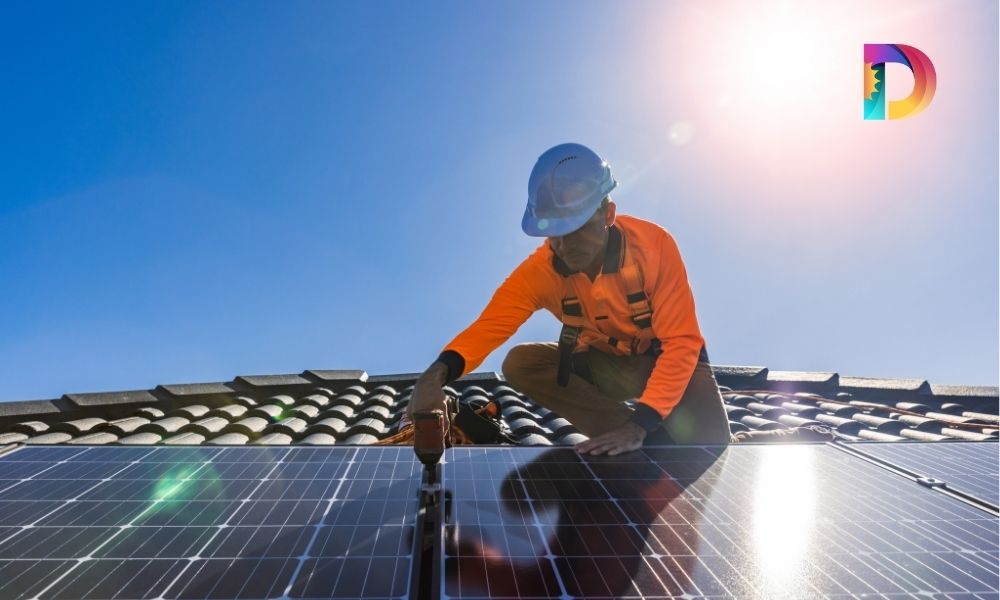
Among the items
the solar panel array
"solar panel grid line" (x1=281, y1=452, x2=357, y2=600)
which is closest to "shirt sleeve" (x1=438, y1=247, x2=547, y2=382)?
the solar panel array

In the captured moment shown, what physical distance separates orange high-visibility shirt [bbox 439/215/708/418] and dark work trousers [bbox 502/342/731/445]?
43cm

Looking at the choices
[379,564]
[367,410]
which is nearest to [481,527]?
[379,564]

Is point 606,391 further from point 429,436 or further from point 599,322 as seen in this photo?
point 429,436

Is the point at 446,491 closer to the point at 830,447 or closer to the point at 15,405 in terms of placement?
the point at 830,447

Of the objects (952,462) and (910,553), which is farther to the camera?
(952,462)

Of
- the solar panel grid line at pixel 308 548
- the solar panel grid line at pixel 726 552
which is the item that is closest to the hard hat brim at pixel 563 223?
the solar panel grid line at pixel 726 552

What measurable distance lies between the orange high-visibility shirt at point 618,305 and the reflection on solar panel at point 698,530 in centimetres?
71

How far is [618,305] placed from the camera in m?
4.31

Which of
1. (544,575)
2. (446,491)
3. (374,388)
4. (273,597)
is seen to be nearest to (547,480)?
(446,491)

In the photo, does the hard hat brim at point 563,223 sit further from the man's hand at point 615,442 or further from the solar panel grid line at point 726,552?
the solar panel grid line at point 726,552

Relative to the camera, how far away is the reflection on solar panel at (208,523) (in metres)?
1.84

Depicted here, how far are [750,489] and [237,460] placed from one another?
8.96 ft

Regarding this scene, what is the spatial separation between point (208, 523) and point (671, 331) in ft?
10.00

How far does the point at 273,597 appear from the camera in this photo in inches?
69.1
